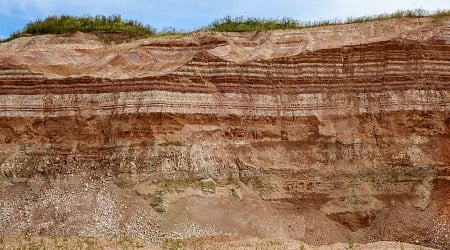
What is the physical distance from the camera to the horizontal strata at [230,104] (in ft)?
60.5

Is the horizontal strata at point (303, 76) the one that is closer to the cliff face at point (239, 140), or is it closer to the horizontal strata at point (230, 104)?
the cliff face at point (239, 140)

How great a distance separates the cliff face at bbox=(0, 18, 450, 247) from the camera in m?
16.8

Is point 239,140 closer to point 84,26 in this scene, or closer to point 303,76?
point 303,76

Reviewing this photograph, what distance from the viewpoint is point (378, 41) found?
63.2ft

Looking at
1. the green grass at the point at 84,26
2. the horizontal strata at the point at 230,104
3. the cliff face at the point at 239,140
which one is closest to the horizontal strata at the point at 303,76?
the cliff face at the point at 239,140

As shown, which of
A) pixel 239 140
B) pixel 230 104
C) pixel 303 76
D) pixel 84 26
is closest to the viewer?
pixel 239 140

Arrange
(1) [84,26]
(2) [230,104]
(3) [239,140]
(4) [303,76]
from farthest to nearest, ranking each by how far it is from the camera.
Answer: (1) [84,26]
(4) [303,76]
(2) [230,104]
(3) [239,140]

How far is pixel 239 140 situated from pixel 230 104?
1.08 meters

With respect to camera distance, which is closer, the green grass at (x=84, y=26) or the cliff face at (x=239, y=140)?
the cliff face at (x=239, y=140)

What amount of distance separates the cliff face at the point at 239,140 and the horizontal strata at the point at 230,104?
4 centimetres

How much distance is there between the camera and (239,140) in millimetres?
18328

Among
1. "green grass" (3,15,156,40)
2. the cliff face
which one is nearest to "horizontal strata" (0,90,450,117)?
the cliff face

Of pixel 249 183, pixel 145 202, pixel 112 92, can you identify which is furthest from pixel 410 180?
pixel 112 92

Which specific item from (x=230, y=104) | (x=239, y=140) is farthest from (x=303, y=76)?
(x=239, y=140)
